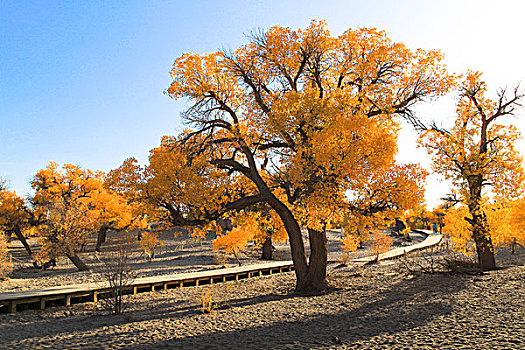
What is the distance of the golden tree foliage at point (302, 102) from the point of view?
9.80 metres

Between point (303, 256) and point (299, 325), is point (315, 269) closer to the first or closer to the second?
point (303, 256)

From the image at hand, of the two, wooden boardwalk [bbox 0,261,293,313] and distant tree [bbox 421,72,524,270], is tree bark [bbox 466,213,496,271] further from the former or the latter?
wooden boardwalk [bbox 0,261,293,313]

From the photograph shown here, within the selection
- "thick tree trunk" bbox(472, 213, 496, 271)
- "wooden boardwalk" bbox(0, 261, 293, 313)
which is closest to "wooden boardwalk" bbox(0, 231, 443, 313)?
"wooden boardwalk" bbox(0, 261, 293, 313)

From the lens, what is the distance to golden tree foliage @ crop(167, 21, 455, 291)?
9.80 metres

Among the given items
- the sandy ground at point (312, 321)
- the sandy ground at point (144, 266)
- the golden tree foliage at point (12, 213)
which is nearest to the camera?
the sandy ground at point (312, 321)

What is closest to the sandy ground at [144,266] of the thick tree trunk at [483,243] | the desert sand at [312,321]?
the desert sand at [312,321]

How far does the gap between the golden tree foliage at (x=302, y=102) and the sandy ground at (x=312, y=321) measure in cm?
250

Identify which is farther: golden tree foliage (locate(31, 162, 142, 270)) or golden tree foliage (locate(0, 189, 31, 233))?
golden tree foliage (locate(0, 189, 31, 233))

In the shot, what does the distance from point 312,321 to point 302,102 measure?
567 cm

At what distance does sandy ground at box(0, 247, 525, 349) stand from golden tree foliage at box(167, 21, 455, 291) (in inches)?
98.3

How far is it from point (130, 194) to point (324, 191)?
584 cm

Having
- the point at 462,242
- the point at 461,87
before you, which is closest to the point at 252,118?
the point at 461,87

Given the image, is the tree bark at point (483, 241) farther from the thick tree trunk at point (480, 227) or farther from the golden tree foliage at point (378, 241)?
the golden tree foliage at point (378, 241)

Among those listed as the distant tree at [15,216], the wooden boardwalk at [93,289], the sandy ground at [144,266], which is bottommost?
the sandy ground at [144,266]
